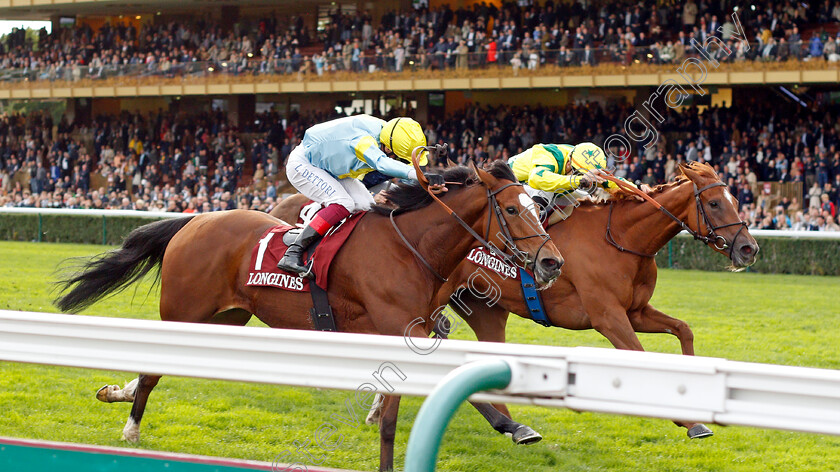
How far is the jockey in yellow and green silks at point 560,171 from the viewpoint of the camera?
4.93 metres

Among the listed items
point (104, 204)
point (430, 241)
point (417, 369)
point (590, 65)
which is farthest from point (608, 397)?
point (104, 204)

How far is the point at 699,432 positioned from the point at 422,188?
5.41ft

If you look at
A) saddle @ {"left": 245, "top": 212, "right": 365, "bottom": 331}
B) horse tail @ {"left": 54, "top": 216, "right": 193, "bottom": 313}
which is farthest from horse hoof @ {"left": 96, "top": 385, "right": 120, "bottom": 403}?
saddle @ {"left": 245, "top": 212, "right": 365, "bottom": 331}

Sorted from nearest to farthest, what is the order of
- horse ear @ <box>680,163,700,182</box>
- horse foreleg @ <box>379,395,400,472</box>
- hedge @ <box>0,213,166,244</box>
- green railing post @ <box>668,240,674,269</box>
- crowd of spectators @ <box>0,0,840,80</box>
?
1. horse foreleg @ <box>379,395,400,472</box>
2. horse ear @ <box>680,163,700,182</box>
3. green railing post @ <box>668,240,674,269</box>
4. hedge @ <box>0,213,166,244</box>
5. crowd of spectators @ <box>0,0,840,80</box>

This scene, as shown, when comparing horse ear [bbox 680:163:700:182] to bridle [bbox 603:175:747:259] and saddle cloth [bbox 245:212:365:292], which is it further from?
saddle cloth [bbox 245:212:365:292]

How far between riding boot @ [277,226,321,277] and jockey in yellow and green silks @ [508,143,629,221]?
53.2 inches

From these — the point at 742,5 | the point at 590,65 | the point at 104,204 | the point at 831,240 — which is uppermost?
the point at 742,5

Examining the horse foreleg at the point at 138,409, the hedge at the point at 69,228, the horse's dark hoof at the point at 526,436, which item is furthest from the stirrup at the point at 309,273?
the hedge at the point at 69,228

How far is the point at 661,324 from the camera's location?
15.7 feet

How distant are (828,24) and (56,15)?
19884 millimetres

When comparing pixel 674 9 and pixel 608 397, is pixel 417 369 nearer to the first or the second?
pixel 608 397

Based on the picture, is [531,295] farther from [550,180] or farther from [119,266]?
[119,266]

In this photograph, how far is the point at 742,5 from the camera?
54.3ft

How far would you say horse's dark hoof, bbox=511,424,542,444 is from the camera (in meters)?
4.19
